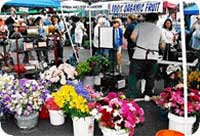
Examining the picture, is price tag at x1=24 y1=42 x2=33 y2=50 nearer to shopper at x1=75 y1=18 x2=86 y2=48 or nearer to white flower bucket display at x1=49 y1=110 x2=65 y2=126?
white flower bucket display at x1=49 y1=110 x2=65 y2=126

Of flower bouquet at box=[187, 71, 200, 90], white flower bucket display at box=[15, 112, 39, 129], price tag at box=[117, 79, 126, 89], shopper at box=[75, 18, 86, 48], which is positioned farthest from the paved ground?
shopper at box=[75, 18, 86, 48]

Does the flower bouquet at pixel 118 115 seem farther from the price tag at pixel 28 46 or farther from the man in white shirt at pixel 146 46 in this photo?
the price tag at pixel 28 46

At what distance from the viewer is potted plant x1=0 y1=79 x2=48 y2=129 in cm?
307

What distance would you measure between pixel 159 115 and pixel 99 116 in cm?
126

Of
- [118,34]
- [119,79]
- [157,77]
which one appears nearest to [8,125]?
[119,79]

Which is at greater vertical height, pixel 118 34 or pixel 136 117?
pixel 118 34

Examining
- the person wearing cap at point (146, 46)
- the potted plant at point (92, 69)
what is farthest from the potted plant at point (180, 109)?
the potted plant at point (92, 69)

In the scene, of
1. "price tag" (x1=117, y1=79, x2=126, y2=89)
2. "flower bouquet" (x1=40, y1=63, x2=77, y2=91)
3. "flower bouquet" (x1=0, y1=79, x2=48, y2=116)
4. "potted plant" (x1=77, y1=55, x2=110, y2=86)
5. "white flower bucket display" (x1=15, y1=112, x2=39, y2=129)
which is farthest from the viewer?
"price tag" (x1=117, y1=79, x2=126, y2=89)

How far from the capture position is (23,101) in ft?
10.1

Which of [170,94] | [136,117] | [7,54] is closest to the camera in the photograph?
[136,117]

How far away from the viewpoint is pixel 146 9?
4.52 m

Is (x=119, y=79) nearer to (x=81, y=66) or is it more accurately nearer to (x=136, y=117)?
(x=81, y=66)

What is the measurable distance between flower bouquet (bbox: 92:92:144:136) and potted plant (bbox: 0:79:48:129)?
735mm

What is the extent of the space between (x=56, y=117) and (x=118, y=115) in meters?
0.98
